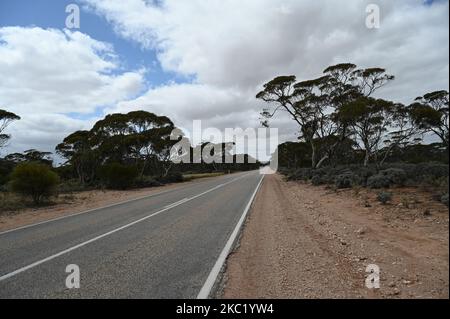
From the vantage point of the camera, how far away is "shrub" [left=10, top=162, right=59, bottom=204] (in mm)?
18797

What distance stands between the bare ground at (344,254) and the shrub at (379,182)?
327 cm

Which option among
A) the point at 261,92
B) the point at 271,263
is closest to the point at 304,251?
the point at 271,263

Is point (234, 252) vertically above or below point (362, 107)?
below

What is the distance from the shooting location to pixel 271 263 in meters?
5.95

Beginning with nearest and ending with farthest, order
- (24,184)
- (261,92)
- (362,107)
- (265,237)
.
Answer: (265,237)
(24,184)
(362,107)
(261,92)

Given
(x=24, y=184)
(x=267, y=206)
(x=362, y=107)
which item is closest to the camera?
(x=267, y=206)

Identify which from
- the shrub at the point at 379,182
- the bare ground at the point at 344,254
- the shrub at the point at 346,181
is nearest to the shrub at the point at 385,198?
the bare ground at the point at 344,254

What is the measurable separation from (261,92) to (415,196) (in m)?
25.1

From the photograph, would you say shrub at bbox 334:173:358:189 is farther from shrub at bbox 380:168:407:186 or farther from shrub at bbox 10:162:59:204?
shrub at bbox 10:162:59:204

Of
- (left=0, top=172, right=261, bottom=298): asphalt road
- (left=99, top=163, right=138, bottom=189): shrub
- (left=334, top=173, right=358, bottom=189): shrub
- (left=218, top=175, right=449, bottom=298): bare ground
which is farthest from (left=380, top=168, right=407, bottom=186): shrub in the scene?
(left=99, top=163, right=138, bottom=189): shrub

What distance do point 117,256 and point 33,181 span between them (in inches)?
593
